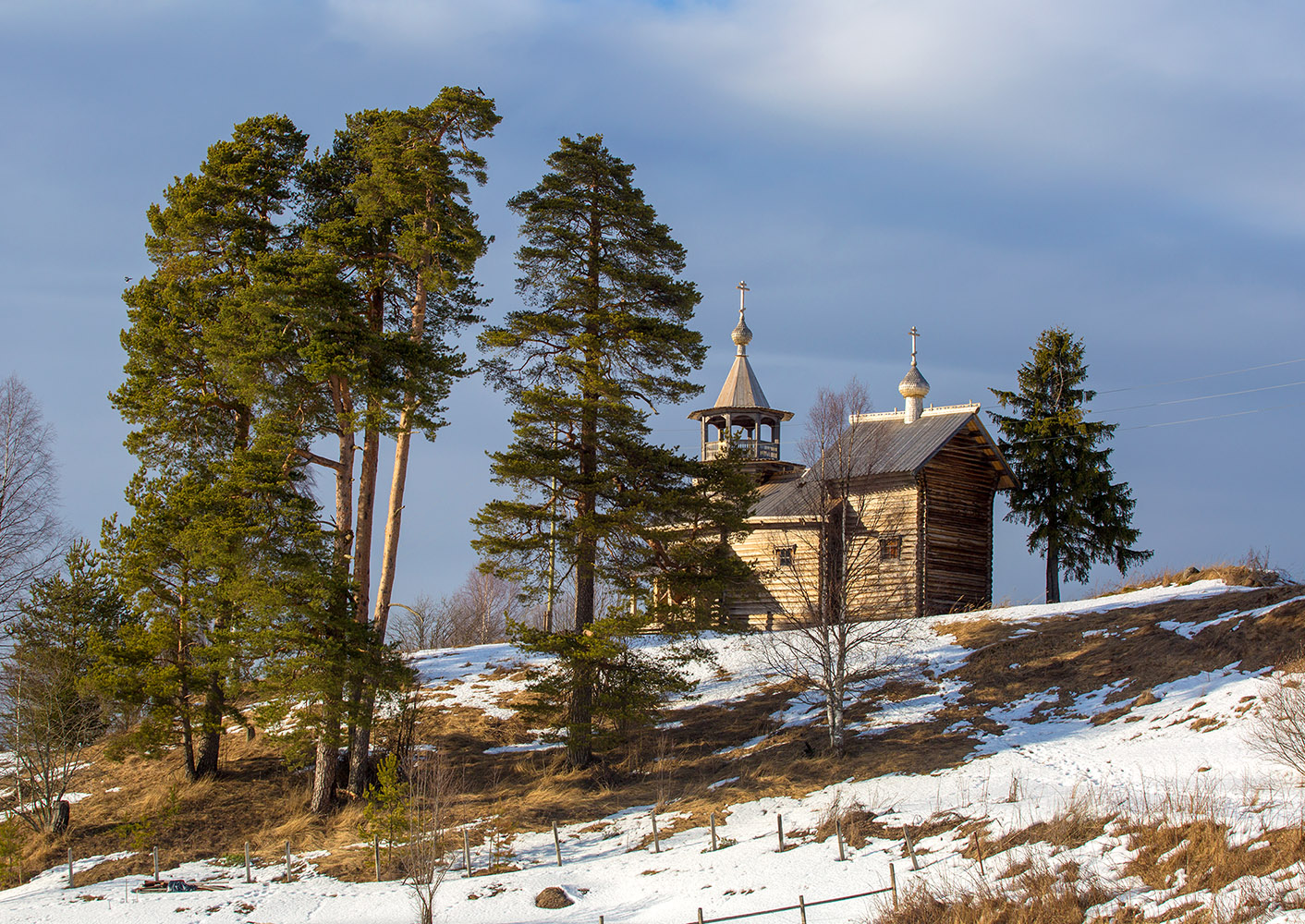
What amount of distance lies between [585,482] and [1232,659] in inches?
533

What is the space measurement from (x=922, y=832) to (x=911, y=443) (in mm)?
20512

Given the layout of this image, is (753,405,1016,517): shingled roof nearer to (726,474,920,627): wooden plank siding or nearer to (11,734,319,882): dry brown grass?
(726,474,920,627): wooden plank siding

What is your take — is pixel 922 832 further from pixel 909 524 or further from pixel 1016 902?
pixel 909 524

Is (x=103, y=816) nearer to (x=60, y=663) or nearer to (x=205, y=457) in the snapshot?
(x=60, y=663)

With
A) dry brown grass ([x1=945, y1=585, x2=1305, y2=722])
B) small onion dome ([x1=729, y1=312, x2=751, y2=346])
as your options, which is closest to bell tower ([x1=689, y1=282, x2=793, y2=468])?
small onion dome ([x1=729, y1=312, x2=751, y2=346])

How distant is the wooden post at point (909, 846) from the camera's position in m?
14.6

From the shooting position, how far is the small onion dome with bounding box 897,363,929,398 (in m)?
37.2

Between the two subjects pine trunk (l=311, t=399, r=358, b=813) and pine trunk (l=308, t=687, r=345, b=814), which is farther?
pine trunk (l=308, t=687, r=345, b=814)

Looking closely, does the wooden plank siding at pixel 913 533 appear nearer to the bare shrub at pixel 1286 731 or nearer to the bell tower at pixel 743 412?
the bell tower at pixel 743 412

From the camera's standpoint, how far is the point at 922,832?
1596 cm

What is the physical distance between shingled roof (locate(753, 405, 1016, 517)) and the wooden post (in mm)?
16459

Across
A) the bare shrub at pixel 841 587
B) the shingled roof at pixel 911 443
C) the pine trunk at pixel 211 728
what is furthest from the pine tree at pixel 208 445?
the shingled roof at pixel 911 443

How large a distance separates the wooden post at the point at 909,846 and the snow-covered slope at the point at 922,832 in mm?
102

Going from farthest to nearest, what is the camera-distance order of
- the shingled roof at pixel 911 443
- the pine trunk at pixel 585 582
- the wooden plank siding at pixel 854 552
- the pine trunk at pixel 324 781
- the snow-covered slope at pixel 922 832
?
the shingled roof at pixel 911 443
the wooden plank siding at pixel 854 552
the pine trunk at pixel 324 781
the pine trunk at pixel 585 582
the snow-covered slope at pixel 922 832
